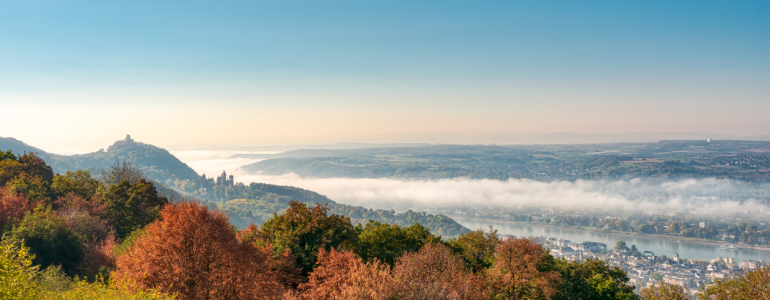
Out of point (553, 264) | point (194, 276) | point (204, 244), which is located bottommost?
point (553, 264)

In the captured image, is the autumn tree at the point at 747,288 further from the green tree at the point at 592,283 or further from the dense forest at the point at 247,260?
the green tree at the point at 592,283

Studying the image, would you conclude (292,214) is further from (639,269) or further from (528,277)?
(639,269)

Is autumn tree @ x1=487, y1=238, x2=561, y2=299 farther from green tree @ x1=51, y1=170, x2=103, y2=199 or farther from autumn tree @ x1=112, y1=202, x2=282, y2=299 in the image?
green tree @ x1=51, y1=170, x2=103, y2=199

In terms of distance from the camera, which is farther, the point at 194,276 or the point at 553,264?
the point at 553,264

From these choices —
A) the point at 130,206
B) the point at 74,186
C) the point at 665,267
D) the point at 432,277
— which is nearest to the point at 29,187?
the point at 74,186

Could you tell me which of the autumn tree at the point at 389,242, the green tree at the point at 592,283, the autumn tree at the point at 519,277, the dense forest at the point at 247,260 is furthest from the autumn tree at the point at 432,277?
the green tree at the point at 592,283

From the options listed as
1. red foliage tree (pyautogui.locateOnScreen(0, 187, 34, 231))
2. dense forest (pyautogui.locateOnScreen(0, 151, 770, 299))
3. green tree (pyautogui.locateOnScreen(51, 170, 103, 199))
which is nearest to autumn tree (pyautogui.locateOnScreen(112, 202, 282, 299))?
dense forest (pyautogui.locateOnScreen(0, 151, 770, 299))

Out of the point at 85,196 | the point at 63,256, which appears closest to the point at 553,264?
the point at 63,256
